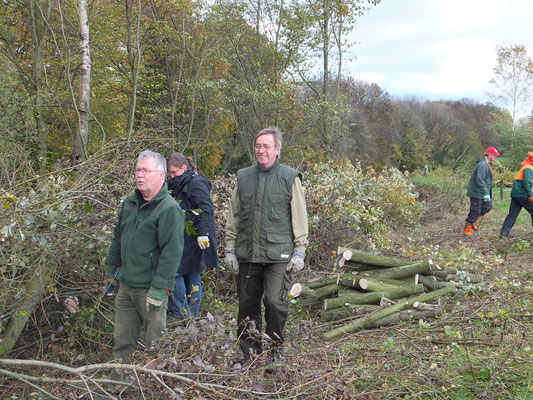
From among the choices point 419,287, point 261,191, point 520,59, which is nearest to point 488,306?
point 419,287

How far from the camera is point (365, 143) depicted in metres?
30.3

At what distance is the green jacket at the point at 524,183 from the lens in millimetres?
8688

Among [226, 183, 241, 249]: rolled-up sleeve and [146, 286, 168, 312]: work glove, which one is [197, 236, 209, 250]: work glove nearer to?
[226, 183, 241, 249]: rolled-up sleeve

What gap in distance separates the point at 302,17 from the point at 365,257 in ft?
37.3

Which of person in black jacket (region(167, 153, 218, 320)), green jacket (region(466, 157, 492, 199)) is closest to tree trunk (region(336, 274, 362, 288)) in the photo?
person in black jacket (region(167, 153, 218, 320))

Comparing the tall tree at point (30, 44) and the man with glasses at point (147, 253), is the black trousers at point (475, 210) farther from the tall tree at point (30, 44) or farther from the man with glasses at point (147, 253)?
the tall tree at point (30, 44)

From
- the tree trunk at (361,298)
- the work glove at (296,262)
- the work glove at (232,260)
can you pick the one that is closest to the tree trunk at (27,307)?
the work glove at (232,260)

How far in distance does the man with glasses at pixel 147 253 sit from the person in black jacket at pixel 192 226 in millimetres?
1088

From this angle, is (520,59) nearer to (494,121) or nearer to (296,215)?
(494,121)

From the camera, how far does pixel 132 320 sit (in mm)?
3461

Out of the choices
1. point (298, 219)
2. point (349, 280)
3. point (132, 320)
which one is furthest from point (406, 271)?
point (132, 320)

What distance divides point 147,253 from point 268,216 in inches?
38.8

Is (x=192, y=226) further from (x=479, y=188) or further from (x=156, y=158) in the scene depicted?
(x=479, y=188)

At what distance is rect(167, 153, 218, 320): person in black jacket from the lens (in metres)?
4.55
